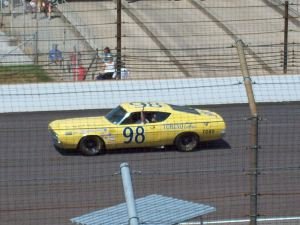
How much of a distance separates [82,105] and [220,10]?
1497 cm

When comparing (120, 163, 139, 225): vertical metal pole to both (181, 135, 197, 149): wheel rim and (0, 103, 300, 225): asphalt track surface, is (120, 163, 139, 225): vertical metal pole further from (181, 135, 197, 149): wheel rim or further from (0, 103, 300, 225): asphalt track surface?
(181, 135, 197, 149): wheel rim

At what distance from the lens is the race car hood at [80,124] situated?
47.4 ft

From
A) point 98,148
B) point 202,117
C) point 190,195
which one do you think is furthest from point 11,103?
point 190,195

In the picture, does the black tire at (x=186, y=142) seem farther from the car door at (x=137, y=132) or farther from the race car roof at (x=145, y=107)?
the race car roof at (x=145, y=107)

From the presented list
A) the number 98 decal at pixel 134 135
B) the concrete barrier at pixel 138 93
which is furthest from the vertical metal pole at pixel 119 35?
the number 98 decal at pixel 134 135

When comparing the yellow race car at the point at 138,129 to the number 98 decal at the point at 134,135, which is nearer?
the yellow race car at the point at 138,129

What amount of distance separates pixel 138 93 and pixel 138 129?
267cm

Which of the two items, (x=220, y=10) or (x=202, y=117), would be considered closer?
(x=202, y=117)

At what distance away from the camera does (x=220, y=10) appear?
102 feet

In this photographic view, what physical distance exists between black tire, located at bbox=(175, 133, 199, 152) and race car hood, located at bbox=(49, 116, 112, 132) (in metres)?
1.17

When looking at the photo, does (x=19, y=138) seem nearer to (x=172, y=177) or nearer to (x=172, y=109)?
(x=172, y=109)

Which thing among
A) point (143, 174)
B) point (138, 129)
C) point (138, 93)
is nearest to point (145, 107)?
point (138, 129)

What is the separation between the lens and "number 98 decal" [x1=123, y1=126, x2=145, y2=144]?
14617 mm

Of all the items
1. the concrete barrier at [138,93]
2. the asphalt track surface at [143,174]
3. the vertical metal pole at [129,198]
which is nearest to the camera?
the vertical metal pole at [129,198]
